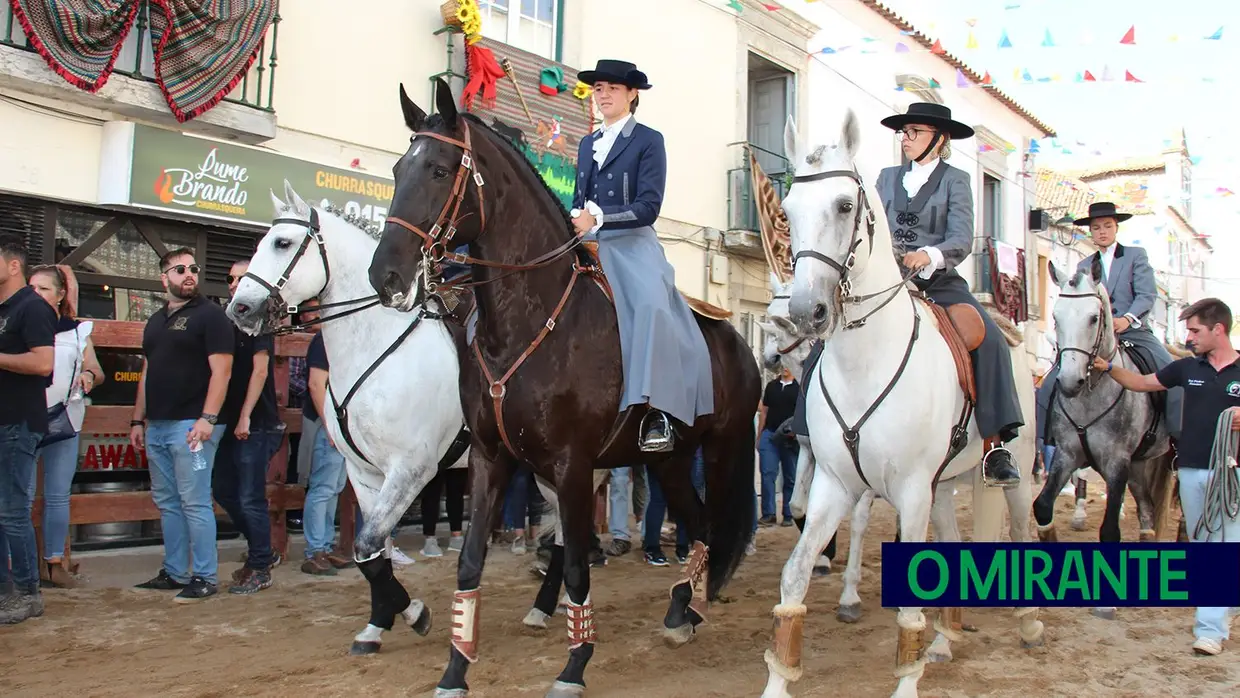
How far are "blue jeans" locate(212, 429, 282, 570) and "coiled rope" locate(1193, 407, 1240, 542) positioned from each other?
5847 mm

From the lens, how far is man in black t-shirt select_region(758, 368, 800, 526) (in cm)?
960

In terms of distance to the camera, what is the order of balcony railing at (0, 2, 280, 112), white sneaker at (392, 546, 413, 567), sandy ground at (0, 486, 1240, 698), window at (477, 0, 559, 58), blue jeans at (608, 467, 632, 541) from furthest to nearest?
window at (477, 0, 559, 58), blue jeans at (608, 467, 632, 541), balcony railing at (0, 2, 280, 112), white sneaker at (392, 546, 413, 567), sandy ground at (0, 486, 1240, 698)

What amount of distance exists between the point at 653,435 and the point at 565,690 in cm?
124

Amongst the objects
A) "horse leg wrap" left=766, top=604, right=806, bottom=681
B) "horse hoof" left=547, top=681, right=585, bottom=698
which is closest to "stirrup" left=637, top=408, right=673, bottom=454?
"horse leg wrap" left=766, top=604, right=806, bottom=681

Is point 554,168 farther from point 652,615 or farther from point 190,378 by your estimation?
point 652,615

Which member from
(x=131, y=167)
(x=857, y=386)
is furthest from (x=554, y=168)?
(x=857, y=386)

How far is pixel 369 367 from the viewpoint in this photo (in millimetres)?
4906

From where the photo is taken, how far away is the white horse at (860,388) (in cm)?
354

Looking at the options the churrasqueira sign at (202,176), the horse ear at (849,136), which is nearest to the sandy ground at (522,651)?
the horse ear at (849,136)

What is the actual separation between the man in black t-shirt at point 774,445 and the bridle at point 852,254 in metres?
5.77

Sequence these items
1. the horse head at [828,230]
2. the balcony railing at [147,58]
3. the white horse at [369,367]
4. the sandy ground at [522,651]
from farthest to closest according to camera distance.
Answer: the balcony railing at [147,58], the white horse at [369,367], the sandy ground at [522,651], the horse head at [828,230]

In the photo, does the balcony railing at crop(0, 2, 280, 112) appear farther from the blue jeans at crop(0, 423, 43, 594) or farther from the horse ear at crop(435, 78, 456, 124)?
the horse ear at crop(435, 78, 456, 124)

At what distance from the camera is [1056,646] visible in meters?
4.82

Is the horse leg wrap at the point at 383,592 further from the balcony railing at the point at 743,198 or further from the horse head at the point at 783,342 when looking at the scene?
the balcony railing at the point at 743,198
